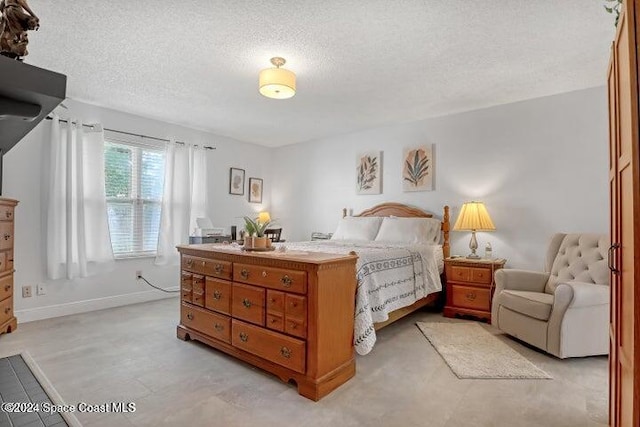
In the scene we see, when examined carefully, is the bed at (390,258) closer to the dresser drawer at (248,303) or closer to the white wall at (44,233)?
the dresser drawer at (248,303)

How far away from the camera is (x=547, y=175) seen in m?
3.53

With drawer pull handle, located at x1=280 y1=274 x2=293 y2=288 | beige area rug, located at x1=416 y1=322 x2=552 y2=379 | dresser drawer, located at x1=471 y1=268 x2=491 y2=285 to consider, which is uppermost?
drawer pull handle, located at x1=280 y1=274 x2=293 y2=288

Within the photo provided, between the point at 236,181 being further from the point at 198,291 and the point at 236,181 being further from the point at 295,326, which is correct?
the point at 295,326

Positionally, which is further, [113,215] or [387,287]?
[113,215]

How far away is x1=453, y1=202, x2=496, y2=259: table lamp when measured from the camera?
361cm

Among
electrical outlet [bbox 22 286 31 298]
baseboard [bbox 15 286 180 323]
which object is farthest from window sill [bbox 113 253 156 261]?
electrical outlet [bbox 22 286 31 298]

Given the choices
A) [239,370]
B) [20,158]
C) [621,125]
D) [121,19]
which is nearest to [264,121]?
[121,19]

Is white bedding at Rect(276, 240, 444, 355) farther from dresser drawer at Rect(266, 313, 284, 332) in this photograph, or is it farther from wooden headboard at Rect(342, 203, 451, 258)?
dresser drawer at Rect(266, 313, 284, 332)

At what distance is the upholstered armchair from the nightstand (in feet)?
1.12

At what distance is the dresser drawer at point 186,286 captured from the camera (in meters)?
2.88

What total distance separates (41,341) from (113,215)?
5.51 feet

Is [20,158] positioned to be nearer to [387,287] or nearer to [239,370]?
[239,370]

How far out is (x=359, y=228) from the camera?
4.48m

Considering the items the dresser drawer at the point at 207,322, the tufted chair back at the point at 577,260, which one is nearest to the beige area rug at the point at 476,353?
the tufted chair back at the point at 577,260
